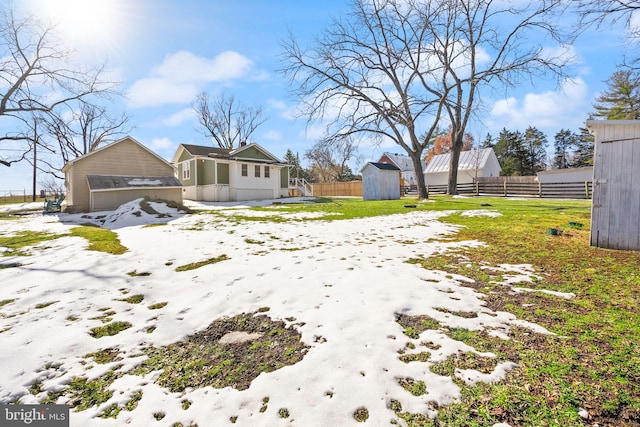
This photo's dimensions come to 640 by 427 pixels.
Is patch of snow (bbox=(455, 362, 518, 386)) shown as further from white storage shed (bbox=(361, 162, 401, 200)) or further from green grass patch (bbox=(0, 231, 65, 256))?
white storage shed (bbox=(361, 162, 401, 200))

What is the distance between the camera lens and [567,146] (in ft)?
161

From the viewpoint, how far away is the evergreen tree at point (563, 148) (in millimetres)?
47219

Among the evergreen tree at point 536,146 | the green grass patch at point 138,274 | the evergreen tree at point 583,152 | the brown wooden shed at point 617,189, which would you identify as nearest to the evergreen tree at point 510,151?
the evergreen tree at point 536,146

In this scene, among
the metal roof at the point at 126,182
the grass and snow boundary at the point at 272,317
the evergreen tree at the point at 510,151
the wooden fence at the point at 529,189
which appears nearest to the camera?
the grass and snow boundary at the point at 272,317

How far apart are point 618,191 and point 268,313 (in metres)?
6.17

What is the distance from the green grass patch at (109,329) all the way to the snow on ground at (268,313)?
0.10 meters

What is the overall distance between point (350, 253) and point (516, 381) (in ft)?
12.0

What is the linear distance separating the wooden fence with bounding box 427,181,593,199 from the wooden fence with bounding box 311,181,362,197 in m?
8.04

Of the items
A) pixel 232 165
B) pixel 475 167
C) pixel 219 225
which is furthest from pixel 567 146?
pixel 219 225

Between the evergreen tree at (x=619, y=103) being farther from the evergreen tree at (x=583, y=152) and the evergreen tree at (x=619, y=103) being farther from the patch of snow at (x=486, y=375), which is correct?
the patch of snow at (x=486, y=375)

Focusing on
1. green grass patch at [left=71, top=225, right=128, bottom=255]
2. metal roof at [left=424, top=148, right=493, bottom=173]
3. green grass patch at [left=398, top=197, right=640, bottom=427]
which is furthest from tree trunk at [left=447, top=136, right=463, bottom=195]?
green grass patch at [left=71, top=225, right=128, bottom=255]

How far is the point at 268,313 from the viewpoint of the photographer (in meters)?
3.22

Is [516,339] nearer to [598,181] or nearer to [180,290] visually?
[180,290]

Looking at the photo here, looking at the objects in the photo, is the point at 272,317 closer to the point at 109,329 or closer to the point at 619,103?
the point at 109,329
